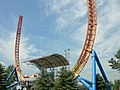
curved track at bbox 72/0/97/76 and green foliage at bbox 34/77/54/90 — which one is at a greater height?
curved track at bbox 72/0/97/76

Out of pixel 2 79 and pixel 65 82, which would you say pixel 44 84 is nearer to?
pixel 65 82

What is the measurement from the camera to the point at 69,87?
37.5 meters

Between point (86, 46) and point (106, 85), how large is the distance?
10245 mm

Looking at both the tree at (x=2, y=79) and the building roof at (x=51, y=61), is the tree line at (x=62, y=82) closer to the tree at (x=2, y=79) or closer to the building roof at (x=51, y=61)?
the building roof at (x=51, y=61)

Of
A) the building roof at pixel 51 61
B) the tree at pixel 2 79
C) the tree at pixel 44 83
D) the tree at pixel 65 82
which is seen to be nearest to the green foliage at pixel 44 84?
the tree at pixel 44 83

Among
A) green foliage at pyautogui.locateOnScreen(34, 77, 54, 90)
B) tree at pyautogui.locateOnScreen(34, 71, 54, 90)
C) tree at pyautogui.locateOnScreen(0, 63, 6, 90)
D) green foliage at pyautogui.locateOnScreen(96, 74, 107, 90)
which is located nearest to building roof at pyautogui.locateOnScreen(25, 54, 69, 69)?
tree at pyautogui.locateOnScreen(0, 63, 6, 90)

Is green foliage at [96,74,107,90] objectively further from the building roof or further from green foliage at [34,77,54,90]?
the building roof

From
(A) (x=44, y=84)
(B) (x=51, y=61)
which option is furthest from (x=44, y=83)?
(B) (x=51, y=61)

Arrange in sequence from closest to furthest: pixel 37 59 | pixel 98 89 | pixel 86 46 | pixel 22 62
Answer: pixel 86 46 → pixel 98 89 → pixel 37 59 → pixel 22 62

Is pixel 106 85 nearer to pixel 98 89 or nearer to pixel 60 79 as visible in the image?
pixel 98 89

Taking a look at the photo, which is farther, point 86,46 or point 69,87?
point 86,46

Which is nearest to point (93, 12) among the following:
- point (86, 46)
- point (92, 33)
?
point (92, 33)

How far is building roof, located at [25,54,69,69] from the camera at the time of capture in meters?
56.0

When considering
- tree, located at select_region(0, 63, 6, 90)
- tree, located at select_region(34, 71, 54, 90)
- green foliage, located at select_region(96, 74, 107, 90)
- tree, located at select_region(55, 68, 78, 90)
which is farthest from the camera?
tree, located at select_region(0, 63, 6, 90)
